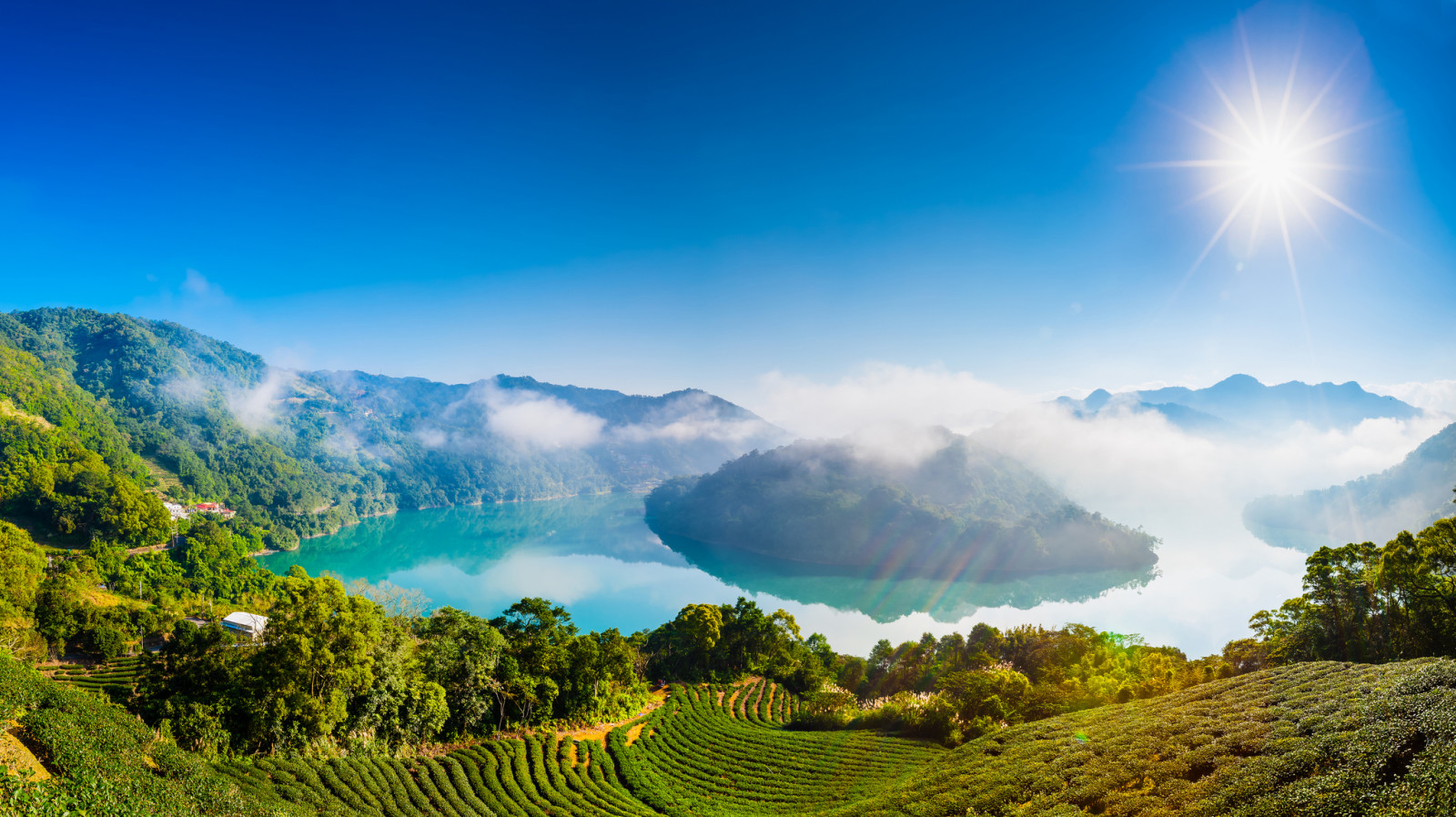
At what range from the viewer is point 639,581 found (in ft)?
241

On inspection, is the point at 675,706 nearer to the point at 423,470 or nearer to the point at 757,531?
the point at 757,531

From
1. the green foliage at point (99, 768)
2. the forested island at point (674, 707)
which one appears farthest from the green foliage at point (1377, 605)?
the green foliage at point (99, 768)

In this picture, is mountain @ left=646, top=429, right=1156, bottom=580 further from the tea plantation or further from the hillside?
the tea plantation

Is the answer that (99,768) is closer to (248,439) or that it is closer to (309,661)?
(309,661)

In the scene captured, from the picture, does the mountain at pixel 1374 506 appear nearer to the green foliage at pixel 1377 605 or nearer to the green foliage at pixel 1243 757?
the green foliage at pixel 1377 605

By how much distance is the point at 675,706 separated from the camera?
2617 centimetres

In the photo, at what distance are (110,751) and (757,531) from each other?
91.0 meters

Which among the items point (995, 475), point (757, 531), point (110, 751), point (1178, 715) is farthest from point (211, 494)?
point (995, 475)

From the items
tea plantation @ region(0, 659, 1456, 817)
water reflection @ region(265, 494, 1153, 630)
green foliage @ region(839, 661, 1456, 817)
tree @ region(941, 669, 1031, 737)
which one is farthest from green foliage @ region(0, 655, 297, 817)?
→ water reflection @ region(265, 494, 1153, 630)

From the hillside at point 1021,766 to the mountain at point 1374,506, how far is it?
334 ft

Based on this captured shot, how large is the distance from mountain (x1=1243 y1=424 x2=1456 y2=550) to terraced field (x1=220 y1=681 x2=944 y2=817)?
103 meters

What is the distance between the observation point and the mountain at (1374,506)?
79000 millimetres

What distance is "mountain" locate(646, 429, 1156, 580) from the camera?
80188 mm

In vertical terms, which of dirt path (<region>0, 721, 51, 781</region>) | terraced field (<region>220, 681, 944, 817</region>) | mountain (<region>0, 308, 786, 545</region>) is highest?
mountain (<region>0, 308, 786, 545</region>)
